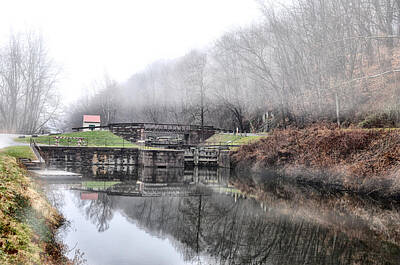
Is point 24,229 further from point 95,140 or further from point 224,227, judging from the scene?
point 95,140

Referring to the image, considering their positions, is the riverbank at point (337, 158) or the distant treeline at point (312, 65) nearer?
the riverbank at point (337, 158)

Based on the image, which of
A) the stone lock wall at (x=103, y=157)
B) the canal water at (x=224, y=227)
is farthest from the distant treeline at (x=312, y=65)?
the stone lock wall at (x=103, y=157)

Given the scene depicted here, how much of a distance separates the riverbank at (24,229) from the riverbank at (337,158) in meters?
14.0

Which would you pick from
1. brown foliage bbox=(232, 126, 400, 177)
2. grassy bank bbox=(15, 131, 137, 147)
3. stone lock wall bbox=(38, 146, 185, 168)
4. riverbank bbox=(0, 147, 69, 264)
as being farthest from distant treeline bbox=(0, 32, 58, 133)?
riverbank bbox=(0, 147, 69, 264)

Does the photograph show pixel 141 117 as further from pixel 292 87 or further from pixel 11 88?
pixel 292 87

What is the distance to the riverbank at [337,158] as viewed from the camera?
18.0m

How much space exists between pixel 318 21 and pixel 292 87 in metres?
5.69

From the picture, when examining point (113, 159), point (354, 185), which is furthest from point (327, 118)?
point (113, 159)

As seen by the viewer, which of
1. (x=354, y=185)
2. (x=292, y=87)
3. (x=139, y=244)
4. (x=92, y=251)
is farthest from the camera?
(x=292, y=87)

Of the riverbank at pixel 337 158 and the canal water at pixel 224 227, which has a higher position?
the riverbank at pixel 337 158

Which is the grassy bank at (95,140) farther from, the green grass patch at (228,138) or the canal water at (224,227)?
the canal water at (224,227)

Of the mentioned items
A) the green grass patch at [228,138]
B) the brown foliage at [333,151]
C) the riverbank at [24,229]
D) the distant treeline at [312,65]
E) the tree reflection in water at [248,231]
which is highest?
the distant treeline at [312,65]

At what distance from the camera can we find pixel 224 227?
459 inches

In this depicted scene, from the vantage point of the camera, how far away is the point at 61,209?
13227mm
